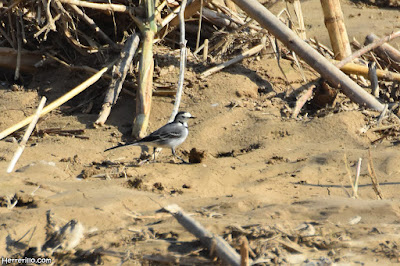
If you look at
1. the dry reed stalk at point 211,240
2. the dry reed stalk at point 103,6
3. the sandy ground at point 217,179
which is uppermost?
the dry reed stalk at point 103,6

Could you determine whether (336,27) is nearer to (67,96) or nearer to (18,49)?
(67,96)

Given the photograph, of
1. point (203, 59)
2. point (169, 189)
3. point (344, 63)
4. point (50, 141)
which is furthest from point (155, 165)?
point (344, 63)

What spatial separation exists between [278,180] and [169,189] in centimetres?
115

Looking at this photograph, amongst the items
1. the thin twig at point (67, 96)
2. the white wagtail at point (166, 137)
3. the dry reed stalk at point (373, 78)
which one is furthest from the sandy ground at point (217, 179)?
the dry reed stalk at point (373, 78)

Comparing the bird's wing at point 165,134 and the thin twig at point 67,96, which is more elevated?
the thin twig at point 67,96

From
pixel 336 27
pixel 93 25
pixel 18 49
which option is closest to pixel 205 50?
pixel 93 25

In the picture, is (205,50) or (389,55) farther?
(389,55)

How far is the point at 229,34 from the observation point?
8.88 metres

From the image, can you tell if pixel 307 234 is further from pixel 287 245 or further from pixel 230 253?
pixel 230 253

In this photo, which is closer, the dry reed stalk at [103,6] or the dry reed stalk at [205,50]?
the dry reed stalk at [103,6]

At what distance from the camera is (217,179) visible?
610 centimetres

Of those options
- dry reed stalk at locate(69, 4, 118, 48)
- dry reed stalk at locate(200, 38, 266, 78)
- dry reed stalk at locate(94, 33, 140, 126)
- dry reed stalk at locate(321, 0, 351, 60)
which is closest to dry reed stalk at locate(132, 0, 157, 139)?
dry reed stalk at locate(94, 33, 140, 126)

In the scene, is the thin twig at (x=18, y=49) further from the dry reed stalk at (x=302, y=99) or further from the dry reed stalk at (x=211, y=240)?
the dry reed stalk at (x=211, y=240)

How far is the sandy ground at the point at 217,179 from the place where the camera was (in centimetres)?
404
